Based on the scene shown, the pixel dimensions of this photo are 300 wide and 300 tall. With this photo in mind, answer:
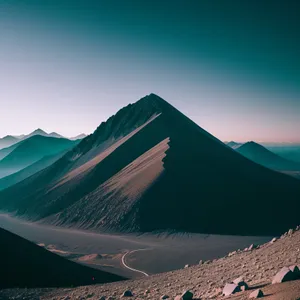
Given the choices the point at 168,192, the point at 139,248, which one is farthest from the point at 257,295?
the point at 168,192

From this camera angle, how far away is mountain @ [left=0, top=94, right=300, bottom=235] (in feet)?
268

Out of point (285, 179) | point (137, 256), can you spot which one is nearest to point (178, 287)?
point (137, 256)

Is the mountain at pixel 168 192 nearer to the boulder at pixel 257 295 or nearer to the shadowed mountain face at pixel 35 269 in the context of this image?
the shadowed mountain face at pixel 35 269

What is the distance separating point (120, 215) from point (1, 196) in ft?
328

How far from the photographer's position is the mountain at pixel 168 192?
81.6 meters

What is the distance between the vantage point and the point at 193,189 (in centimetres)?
9238

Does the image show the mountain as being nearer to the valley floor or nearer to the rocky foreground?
the valley floor

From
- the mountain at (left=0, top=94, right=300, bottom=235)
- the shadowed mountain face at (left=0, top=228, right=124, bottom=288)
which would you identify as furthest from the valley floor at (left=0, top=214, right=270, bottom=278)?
the shadowed mountain face at (left=0, top=228, right=124, bottom=288)

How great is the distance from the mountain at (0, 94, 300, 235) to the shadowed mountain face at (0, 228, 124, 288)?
4652 cm

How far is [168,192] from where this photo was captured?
3580 inches

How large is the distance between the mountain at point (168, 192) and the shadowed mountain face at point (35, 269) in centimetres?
4652

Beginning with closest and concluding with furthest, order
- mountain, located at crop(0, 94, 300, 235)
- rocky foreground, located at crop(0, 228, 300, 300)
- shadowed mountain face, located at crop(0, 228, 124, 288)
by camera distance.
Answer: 1. rocky foreground, located at crop(0, 228, 300, 300)
2. shadowed mountain face, located at crop(0, 228, 124, 288)
3. mountain, located at crop(0, 94, 300, 235)

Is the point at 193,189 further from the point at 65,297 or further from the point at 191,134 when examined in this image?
→ the point at 65,297

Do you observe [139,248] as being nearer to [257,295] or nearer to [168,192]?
[168,192]
